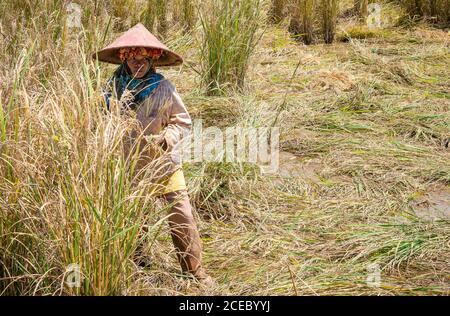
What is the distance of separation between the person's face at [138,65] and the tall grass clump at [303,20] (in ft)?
14.9

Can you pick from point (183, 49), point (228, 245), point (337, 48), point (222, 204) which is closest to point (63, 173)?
point (228, 245)

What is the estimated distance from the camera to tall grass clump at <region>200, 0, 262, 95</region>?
5035mm

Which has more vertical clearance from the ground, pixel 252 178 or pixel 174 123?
pixel 174 123

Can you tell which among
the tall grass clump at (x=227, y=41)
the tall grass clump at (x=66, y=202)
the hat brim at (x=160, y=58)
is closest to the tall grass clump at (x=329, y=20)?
the tall grass clump at (x=227, y=41)

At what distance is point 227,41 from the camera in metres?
5.09

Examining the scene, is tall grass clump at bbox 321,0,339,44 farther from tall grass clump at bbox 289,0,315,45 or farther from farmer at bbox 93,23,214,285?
farmer at bbox 93,23,214,285

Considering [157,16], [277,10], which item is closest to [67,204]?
[157,16]

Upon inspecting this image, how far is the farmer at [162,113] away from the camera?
2.87 m

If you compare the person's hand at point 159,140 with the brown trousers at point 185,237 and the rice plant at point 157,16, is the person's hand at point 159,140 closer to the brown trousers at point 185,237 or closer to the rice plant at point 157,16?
the brown trousers at point 185,237

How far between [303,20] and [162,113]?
15.9 ft

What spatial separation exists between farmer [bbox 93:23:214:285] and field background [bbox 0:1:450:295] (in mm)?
109

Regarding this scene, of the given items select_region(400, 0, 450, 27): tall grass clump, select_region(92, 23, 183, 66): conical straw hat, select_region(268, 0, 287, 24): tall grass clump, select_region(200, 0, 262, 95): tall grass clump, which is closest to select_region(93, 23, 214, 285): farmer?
select_region(92, 23, 183, 66): conical straw hat

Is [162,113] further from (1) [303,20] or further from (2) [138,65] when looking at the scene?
(1) [303,20]
